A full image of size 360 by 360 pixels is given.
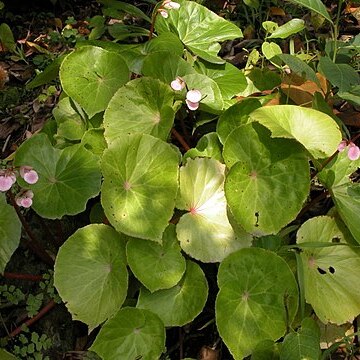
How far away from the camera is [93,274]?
1512mm

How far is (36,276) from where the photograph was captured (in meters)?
1.67

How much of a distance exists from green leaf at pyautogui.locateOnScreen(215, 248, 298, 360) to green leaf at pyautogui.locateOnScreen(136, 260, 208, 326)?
72 millimetres

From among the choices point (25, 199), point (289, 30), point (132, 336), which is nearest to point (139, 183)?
point (25, 199)

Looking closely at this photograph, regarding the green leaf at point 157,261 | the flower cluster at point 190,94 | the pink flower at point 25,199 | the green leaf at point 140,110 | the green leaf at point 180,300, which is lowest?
the green leaf at point 180,300

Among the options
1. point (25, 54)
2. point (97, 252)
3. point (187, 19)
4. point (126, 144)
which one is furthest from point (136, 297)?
point (25, 54)

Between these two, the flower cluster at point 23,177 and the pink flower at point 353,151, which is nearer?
the flower cluster at point 23,177

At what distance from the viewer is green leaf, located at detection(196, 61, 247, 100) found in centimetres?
189

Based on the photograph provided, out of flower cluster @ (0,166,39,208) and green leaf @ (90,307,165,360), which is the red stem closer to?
flower cluster @ (0,166,39,208)

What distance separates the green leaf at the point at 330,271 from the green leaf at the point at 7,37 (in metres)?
1.63

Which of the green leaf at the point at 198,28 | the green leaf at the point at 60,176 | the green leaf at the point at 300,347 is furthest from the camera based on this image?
the green leaf at the point at 198,28

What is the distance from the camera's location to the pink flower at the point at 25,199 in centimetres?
148

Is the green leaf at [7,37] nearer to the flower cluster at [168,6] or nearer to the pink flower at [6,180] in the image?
the flower cluster at [168,6]

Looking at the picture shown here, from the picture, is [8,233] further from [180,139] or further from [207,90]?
[207,90]

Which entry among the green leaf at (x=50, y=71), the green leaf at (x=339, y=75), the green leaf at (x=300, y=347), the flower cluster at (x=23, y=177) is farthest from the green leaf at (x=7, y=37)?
the green leaf at (x=300, y=347)
